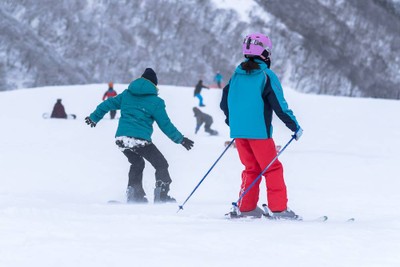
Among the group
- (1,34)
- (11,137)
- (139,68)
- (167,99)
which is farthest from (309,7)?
(11,137)

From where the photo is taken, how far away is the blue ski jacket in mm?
4867

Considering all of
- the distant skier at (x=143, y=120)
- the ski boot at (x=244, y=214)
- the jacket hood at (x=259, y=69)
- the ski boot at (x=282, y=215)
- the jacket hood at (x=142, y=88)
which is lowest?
the ski boot at (x=244, y=214)

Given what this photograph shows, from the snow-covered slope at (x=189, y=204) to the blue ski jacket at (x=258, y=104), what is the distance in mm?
798

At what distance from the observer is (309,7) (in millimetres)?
92938

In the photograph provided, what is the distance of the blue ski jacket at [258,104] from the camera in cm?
487

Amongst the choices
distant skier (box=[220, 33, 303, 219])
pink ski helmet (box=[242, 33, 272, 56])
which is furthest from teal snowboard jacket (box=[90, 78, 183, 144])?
pink ski helmet (box=[242, 33, 272, 56])

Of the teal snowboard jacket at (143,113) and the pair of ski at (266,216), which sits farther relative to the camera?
the teal snowboard jacket at (143,113)

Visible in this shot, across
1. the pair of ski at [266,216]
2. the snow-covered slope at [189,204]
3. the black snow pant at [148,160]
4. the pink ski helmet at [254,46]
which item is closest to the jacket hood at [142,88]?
the black snow pant at [148,160]

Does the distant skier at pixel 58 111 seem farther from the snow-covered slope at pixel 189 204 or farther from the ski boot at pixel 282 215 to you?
the ski boot at pixel 282 215

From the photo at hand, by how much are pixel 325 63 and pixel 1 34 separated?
45553 mm

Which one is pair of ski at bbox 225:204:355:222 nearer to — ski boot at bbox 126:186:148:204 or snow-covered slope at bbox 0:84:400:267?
snow-covered slope at bbox 0:84:400:267

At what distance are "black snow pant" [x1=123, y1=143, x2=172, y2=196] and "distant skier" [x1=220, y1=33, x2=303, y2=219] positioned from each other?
52.3 inches

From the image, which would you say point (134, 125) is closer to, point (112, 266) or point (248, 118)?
point (248, 118)

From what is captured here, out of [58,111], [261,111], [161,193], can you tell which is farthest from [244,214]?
[58,111]
